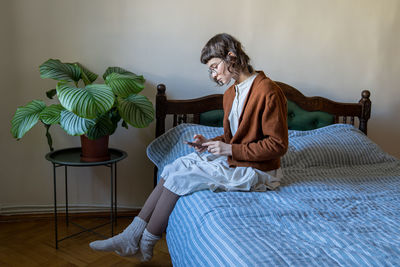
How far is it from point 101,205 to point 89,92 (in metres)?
0.96

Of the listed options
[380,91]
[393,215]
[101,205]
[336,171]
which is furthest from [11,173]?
[380,91]

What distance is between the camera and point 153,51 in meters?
2.22

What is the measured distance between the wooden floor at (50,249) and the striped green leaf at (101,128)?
2.00ft

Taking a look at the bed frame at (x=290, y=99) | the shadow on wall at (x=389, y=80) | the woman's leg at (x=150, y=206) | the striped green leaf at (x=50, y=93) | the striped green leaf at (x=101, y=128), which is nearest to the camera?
the woman's leg at (x=150, y=206)

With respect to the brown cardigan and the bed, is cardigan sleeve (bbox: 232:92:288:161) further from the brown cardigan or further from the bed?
the bed

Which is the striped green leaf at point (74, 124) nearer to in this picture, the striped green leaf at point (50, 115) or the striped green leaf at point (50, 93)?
the striped green leaf at point (50, 115)

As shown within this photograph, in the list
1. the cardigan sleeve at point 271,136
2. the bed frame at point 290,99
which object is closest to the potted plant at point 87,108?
the bed frame at point 290,99

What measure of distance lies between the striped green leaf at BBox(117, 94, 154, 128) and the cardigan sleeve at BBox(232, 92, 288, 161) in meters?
0.63

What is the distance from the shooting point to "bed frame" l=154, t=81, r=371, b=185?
2.15 m

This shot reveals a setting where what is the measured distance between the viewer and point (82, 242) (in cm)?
194

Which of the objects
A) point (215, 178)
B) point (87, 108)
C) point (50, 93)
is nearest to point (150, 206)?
point (215, 178)

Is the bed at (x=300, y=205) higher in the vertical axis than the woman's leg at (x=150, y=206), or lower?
higher

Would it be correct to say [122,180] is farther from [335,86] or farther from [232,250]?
[335,86]

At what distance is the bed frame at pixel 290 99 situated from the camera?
7.05 ft
